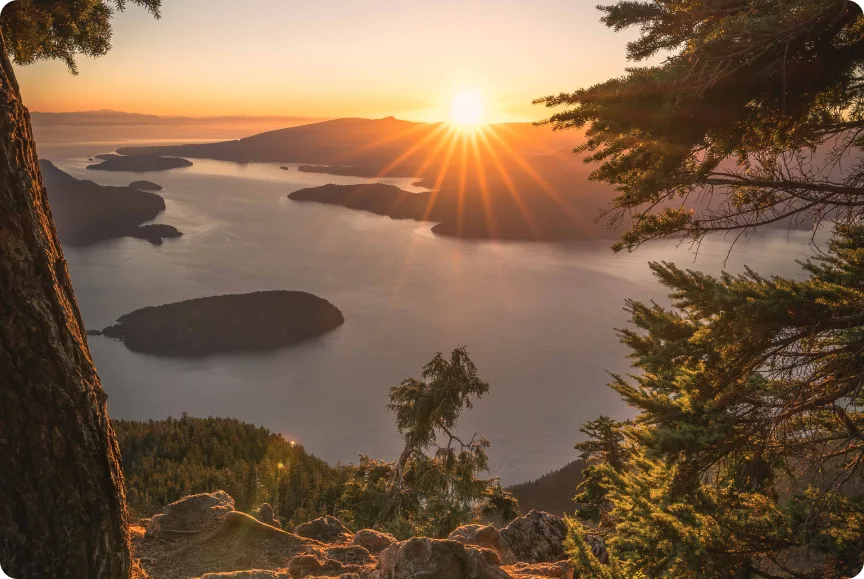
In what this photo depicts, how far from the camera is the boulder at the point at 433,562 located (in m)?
5.05

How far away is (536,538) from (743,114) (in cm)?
649

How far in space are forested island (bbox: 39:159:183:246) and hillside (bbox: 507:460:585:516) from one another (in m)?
65.6

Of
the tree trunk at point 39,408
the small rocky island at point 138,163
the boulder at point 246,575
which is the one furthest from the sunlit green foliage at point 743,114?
the small rocky island at point 138,163

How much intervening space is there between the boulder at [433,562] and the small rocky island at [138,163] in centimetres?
14975

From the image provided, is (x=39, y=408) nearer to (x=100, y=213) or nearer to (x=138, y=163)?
(x=100, y=213)

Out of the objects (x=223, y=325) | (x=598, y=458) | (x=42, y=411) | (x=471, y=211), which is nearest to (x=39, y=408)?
(x=42, y=411)

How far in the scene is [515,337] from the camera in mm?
44406

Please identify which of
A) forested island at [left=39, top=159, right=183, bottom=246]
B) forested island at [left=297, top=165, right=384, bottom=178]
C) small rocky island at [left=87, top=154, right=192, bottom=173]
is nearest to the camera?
forested island at [left=39, top=159, right=183, bottom=246]

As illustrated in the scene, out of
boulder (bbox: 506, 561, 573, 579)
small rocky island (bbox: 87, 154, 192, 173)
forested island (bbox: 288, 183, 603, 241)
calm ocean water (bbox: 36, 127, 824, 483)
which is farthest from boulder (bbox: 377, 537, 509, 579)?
small rocky island (bbox: 87, 154, 192, 173)

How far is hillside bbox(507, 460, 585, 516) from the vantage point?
67.3 ft

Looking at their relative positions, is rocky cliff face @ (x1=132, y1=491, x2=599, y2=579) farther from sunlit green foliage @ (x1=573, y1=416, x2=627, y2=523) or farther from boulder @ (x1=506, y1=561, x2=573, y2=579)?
sunlit green foliage @ (x1=573, y1=416, x2=627, y2=523)

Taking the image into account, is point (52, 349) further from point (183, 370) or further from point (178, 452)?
point (183, 370)

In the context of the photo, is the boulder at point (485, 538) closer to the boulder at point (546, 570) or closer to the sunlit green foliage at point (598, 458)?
the boulder at point (546, 570)

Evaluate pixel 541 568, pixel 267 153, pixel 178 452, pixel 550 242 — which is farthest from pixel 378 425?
pixel 267 153
